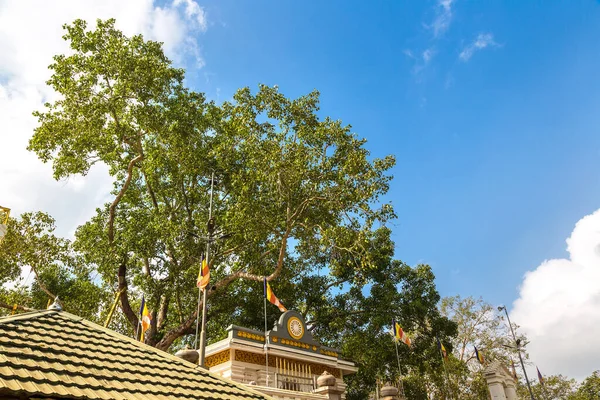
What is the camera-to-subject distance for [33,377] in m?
4.45

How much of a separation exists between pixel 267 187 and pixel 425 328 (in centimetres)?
1329

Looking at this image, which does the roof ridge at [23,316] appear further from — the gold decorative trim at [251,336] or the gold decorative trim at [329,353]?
the gold decorative trim at [329,353]

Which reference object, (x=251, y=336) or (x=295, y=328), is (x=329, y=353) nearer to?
(x=295, y=328)

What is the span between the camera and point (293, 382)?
1495cm

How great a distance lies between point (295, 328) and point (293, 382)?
2.57 meters

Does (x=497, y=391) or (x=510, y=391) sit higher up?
(x=510, y=391)

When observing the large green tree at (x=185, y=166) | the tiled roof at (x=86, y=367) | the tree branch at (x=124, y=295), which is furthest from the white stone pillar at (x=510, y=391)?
the tiled roof at (x=86, y=367)

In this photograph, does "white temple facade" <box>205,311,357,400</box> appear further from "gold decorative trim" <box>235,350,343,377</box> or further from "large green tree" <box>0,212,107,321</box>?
"large green tree" <box>0,212,107,321</box>

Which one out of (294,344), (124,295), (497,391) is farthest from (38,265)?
(497,391)

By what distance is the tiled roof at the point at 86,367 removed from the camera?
14.7 ft

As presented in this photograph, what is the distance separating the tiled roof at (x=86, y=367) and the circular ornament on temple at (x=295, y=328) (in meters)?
10.3

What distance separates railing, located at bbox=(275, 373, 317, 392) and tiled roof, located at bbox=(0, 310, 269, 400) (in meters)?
8.65

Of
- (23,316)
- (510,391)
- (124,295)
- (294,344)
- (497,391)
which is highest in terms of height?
(124,295)

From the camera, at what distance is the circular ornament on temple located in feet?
55.6
